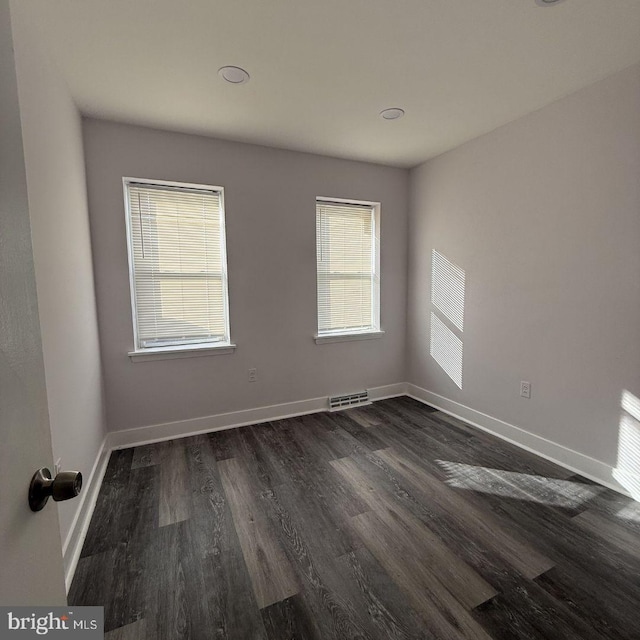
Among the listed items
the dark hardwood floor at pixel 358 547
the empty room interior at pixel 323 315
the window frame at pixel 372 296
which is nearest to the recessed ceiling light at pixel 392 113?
the empty room interior at pixel 323 315

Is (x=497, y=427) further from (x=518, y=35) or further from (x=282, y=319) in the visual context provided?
(x=518, y=35)

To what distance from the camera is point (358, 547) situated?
5.49 feet

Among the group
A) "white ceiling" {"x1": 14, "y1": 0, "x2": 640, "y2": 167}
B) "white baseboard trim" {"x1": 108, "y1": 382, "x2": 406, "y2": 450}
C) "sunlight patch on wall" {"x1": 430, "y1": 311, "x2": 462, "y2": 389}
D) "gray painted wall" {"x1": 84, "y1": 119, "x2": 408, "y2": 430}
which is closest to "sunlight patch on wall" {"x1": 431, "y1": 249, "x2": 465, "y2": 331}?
"sunlight patch on wall" {"x1": 430, "y1": 311, "x2": 462, "y2": 389}

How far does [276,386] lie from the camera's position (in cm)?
328

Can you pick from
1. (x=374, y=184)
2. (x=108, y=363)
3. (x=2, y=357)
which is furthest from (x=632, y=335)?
(x=108, y=363)

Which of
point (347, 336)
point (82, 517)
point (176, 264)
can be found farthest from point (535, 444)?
point (176, 264)

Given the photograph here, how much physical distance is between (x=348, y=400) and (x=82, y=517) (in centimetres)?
242

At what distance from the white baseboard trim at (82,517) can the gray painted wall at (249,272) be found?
510 mm

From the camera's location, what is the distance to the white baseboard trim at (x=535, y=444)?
2205 millimetres

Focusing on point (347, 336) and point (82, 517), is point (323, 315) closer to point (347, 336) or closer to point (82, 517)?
point (347, 336)

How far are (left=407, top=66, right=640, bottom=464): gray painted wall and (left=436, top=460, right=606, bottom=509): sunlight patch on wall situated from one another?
319mm

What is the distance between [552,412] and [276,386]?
2335mm

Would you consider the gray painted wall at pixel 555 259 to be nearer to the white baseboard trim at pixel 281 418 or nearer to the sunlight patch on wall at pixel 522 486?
the white baseboard trim at pixel 281 418

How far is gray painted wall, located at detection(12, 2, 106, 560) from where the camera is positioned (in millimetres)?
1497
